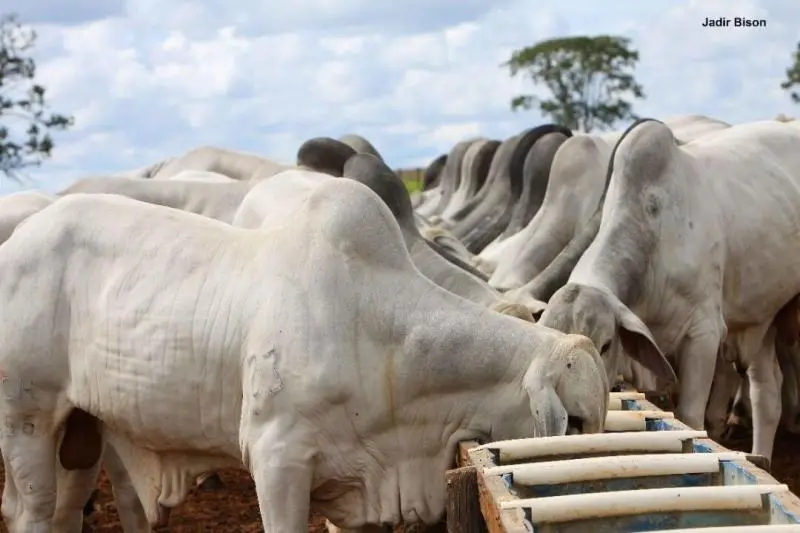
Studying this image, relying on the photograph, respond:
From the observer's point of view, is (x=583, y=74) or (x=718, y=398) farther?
(x=583, y=74)

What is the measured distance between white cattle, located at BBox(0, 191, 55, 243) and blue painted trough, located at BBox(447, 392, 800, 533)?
3.42 metres

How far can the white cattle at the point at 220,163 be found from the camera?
10734 mm

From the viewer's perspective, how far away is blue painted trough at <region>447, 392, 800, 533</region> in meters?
2.52

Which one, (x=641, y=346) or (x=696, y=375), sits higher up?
(x=641, y=346)

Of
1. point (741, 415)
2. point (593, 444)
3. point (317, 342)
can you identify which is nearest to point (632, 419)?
point (593, 444)

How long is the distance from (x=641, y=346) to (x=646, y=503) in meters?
2.36

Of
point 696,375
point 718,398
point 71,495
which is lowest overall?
point 718,398

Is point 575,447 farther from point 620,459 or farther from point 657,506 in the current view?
point 657,506

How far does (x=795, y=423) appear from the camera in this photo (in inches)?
314

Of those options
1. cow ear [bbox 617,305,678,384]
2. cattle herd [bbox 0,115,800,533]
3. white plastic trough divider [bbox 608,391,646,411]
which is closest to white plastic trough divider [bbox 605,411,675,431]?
cattle herd [bbox 0,115,800,533]

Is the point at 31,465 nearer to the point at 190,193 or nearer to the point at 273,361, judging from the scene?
the point at 273,361

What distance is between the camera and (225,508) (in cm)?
673

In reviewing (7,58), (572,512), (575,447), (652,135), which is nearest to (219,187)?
(652,135)

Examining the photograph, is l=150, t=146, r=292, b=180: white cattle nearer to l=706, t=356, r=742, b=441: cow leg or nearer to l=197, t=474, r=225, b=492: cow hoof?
l=197, t=474, r=225, b=492: cow hoof
